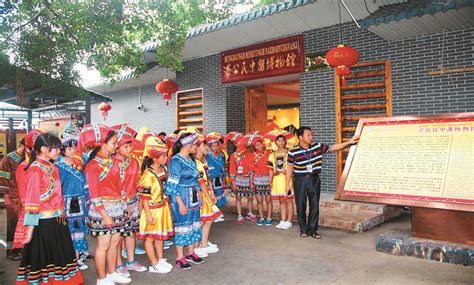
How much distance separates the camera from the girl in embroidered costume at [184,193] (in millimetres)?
4499

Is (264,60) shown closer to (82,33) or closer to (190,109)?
(190,109)

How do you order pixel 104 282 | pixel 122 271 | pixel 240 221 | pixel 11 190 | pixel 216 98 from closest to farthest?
pixel 104 282 → pixel 122 271 → pixel 11 190 → pixel 240 221 → pixel 216 98

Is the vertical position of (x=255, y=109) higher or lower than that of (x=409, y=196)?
higher

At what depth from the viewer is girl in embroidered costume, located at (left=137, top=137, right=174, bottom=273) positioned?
446 centimetres

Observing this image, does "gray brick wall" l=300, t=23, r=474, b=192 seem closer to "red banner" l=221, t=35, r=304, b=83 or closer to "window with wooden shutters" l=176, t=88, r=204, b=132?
"red banner" l=221, t=35, r=304, b=83

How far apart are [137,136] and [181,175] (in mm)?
1033

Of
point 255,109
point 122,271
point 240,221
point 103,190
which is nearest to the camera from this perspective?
point 103,190

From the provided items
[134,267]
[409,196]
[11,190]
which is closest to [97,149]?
[134,267]

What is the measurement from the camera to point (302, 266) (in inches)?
185

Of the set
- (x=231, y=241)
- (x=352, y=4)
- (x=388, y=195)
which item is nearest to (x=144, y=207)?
(x=231, y=241)

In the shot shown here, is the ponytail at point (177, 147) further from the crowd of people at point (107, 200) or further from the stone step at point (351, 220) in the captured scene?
the stone step at point (351, 220)

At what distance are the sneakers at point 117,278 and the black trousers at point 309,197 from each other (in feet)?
9.73

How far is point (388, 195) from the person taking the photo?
425 centimetres

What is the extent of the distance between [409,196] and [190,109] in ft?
30.0
